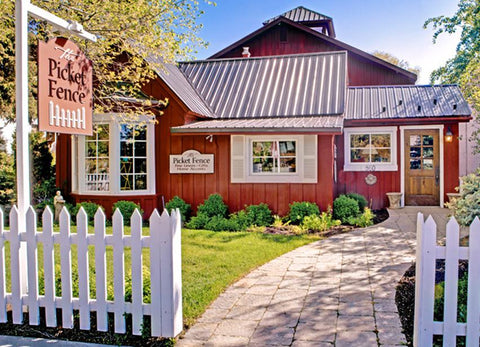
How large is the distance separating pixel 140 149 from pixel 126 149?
0.34 meters

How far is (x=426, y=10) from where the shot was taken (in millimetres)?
12906

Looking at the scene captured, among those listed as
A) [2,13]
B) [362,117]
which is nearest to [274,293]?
[2,13]

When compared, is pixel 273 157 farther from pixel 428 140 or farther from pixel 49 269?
pixel 49 269

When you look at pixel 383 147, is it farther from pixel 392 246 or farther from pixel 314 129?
pixel 392 246

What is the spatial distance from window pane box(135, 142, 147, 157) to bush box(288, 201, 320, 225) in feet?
12.6

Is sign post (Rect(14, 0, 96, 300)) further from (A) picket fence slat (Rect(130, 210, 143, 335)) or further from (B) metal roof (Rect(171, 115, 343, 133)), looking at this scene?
(B) metal roof (Rect(171, 115, 343, 133))

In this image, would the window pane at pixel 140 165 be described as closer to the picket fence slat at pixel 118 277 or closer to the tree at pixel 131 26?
the tree at pixel 131 26

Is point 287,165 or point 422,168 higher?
point 287,165

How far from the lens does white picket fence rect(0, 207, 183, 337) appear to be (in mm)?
3502

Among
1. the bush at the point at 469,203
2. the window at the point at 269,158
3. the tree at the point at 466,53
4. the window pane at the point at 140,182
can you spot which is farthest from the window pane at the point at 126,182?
the tree at the point at 466,53

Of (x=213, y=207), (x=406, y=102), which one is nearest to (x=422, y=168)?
(x=406, y=102)

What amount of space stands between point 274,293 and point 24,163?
114 inches

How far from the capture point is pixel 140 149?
10.4 meters

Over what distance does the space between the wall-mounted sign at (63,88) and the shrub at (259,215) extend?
18.9 feet
